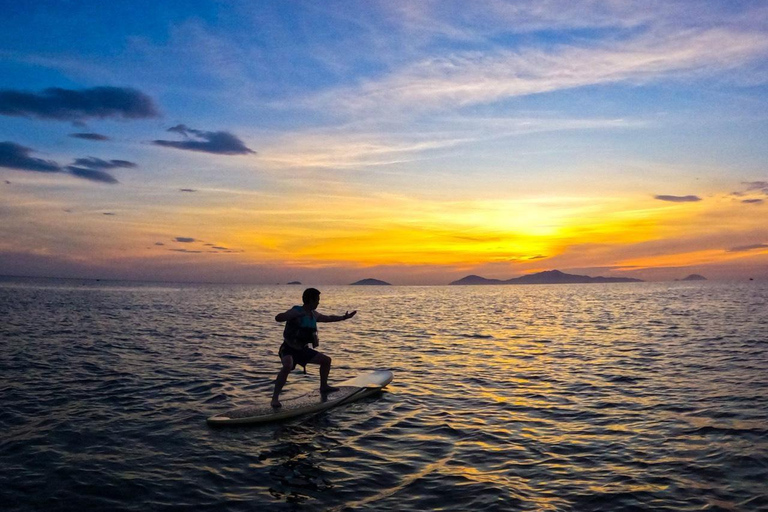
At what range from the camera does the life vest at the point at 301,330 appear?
13055 millimetres

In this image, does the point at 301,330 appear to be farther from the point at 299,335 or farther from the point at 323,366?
the point at 323,366

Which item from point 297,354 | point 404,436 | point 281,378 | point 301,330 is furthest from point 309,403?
point 404,436

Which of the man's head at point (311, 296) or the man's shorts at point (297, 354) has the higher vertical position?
the man's head at point (311, 296)

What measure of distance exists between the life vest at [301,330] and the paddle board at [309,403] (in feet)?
5.29

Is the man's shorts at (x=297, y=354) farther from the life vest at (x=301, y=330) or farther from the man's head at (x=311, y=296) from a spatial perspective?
the man's head at (x=311, y=296)

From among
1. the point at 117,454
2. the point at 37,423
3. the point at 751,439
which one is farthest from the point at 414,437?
the point at 37,423

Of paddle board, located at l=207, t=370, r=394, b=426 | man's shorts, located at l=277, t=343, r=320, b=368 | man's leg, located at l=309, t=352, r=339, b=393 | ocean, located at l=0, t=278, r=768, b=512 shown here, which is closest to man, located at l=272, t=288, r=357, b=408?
man's shorts, located at l=277, t=343, r=320, b=368

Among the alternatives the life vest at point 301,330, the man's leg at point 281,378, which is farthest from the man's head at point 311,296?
the man's leg at point 281,378

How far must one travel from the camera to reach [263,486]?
862 cm

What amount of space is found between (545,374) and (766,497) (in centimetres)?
1104

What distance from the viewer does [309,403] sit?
13.7 meters

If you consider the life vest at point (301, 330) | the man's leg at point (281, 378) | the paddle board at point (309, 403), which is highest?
the life vest at point (301, 330)

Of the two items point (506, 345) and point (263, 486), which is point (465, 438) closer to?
point (263, 486)

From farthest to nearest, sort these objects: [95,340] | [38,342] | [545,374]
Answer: [95,340] → [38,342] → [545,374]
